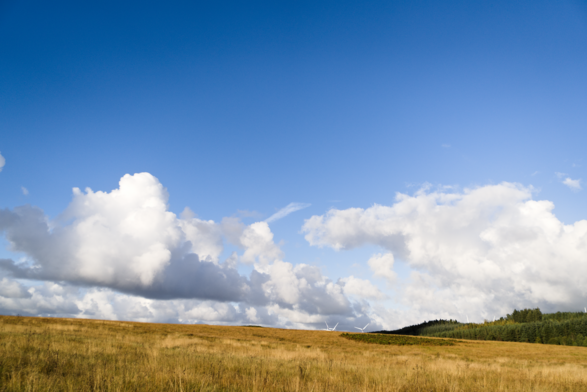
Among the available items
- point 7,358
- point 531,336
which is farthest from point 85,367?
point 531,336

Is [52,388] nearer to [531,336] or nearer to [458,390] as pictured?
[458,390]

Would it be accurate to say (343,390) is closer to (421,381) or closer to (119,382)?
(421,381)

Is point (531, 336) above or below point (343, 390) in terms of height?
below

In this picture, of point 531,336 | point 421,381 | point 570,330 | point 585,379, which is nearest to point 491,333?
point 531,336

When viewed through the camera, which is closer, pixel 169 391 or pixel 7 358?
pixel 169 391

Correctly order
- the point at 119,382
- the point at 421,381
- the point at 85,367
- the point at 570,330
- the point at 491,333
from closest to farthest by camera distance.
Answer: the point at 119,382 → the point at 85,367 → the point at 421,381 → the point at 570,330 → the point at 491,333

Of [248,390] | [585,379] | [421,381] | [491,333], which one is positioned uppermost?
[248,390]

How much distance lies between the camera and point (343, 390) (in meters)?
7.44

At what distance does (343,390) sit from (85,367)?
21.7 ft

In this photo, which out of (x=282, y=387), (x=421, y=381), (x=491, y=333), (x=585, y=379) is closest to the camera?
(x=282, y=387)

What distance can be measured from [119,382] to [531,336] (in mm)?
167015

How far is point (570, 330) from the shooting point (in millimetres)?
124500

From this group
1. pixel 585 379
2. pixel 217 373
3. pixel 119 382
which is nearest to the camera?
pixel 119 382

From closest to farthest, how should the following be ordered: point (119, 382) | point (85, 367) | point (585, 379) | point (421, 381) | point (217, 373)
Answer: point (119, 382) → point (85, 367) → point (217, 373) → point (421, 381) → point (585, 379)
